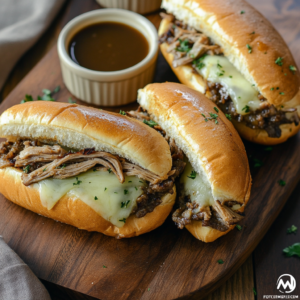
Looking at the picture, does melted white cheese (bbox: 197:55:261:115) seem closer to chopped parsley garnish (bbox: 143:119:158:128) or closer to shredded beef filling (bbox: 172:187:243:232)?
chopped parsley garnish (bbox: 143:119:158:128)

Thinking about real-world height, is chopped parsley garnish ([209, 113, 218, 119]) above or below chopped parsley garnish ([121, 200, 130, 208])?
above

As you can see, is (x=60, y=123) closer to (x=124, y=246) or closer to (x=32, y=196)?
(x=32, y=196)

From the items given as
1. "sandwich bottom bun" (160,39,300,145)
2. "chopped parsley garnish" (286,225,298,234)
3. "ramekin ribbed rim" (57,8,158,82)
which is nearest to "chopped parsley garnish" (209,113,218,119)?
"sandwich bottom bun" (160,39,300,145)

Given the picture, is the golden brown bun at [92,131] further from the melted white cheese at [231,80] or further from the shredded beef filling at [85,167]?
the melted white cheese at [231,80]

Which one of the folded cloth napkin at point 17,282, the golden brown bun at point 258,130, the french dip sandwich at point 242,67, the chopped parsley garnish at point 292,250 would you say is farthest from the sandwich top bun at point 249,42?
the folded cloth napkin at point 17,282

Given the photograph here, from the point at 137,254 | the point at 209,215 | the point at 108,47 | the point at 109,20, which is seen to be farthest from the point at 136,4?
the point at 137,254

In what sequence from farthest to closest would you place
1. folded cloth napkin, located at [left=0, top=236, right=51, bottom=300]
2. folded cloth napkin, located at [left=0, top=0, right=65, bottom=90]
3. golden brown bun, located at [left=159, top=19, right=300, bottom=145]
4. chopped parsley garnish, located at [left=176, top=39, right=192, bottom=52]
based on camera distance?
folded cloth napkin, located at [left=0, top=0, right=65, bottom=90] < chopped parsley garnish, located at [left=176, top=39, right=192, bottom=52] < golden brown bun, located at [left=159, top=19, right=300, bottom=145] < folded cloth napkin, located at [left=0, top=236, right=51, bottom=300]

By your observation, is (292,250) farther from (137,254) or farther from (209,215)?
(137,254)

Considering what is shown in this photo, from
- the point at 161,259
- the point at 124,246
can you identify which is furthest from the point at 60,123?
the point at 161,259
